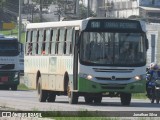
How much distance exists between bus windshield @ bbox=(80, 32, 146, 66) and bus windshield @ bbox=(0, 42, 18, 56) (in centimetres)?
2018

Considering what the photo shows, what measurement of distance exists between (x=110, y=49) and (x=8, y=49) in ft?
69.0

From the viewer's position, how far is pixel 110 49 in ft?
102

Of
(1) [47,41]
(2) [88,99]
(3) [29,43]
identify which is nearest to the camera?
(2) [88,99]

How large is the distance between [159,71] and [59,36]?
3.99 metres

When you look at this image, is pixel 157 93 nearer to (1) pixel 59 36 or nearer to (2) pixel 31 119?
(1) pixel 59 36

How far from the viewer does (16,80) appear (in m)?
51.5

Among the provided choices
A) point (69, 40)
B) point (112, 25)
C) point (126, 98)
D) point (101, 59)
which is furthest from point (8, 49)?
point (101, 59)

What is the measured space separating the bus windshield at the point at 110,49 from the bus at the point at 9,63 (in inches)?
795

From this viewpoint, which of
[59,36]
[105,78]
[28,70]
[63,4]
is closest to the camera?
[105,78]

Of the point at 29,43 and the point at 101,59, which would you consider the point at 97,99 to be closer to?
the point at 101,59

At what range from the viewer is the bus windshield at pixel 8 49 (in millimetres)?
51094

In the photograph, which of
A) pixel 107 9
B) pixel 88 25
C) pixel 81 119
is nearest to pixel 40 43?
pixel 88 25

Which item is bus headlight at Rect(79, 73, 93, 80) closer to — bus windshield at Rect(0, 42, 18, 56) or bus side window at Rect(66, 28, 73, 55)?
bus side window at Rect(66, 28, 73, 55)

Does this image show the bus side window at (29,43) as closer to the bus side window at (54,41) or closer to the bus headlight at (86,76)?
the bus side window at (54,41)
